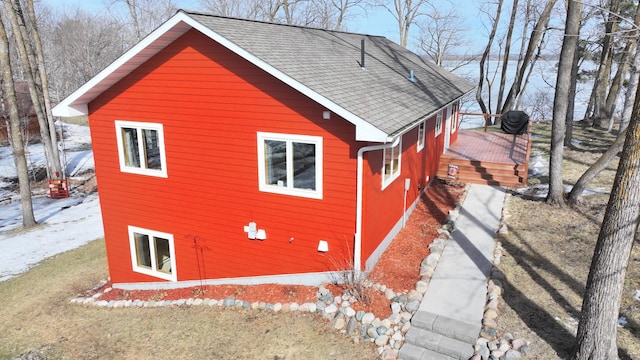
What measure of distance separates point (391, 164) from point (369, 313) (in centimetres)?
367

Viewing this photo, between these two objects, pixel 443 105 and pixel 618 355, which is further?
pixel 443 105

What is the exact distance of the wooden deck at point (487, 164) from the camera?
46.6 ft

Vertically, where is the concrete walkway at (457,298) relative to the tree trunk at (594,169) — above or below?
below

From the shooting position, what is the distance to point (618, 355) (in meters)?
6.02

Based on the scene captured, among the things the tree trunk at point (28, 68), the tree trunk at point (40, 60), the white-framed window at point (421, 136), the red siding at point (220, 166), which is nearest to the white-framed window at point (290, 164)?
the red siding at point (220, 166)

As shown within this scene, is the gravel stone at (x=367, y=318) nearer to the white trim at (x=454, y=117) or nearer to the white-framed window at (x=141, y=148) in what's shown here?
the white-framed window at (x=141, y=148)

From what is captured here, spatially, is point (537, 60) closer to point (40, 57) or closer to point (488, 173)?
point (488, 173)

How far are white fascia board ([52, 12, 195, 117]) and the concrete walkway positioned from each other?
725 cm

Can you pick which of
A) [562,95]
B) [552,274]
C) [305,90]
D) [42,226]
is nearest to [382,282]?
[552,274]

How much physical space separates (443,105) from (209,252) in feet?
25.6

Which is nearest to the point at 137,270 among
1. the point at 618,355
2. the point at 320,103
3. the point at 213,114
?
the point at 213,114

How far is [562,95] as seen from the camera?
37.5 feet

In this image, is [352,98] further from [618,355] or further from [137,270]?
[137,270]

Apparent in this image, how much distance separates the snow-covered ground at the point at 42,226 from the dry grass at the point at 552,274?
1512 centimetres
